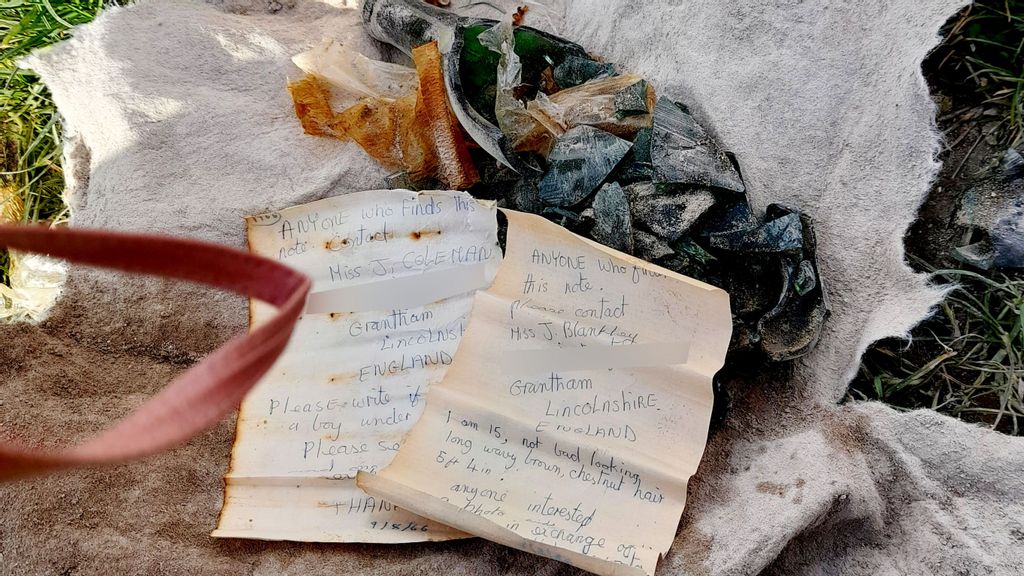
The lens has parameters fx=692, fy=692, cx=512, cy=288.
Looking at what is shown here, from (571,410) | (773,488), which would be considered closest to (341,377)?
(571,410)

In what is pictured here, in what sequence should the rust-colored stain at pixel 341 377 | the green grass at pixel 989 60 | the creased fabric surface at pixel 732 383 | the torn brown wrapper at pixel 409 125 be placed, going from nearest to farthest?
the creased fabric surface at pixel 732 383 → the green grass at pixel 989 60 → the rust-colored stain at pixel 341 377 → the torn brown wrapper at pixel 409 125

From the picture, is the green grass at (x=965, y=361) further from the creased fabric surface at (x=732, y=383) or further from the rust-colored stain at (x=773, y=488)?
the rust-colored stain at (x=773, y=488)

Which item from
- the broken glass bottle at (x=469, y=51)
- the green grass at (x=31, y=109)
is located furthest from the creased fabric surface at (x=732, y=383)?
the green grass at (x=31, y=109)

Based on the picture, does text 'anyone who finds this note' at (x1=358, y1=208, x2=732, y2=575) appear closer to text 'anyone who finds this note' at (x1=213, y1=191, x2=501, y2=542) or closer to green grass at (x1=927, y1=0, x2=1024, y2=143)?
text 'anyone who finds this note' at (x1=213, y1=191, x2=501, y2=542)

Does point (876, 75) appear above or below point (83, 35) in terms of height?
above

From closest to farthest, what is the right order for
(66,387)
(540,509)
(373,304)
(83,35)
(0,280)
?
1. (540,509)
2. (66,387)
3. (373,304)
4. (83,35)
5. (0,280)

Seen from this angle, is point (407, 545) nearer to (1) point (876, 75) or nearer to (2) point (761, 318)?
(2) point (761, 318)

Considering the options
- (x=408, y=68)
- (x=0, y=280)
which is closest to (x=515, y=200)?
(x=408, y=68)
